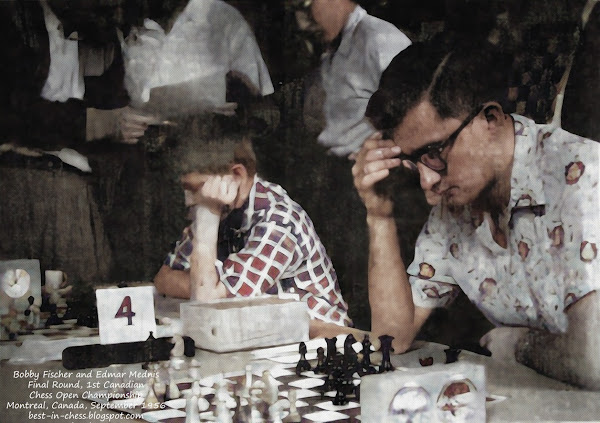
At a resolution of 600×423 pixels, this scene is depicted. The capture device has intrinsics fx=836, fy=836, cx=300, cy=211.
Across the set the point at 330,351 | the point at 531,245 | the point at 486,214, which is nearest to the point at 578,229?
the point at 531,245

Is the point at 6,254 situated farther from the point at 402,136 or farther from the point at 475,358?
the point at 475,358

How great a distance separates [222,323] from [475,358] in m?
1.41

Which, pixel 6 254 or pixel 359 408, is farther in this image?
pixel 6 254

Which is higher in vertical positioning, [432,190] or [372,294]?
[432,190]

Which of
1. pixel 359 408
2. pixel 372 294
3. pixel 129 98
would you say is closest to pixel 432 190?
pixel 372 294

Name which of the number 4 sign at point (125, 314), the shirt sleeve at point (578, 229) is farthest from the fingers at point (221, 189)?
the shirt sleeve at point (578, 229)

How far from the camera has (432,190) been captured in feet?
15.2

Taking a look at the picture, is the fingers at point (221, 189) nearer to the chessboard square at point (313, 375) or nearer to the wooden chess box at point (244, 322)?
the wooden chess box at point (244, 322)

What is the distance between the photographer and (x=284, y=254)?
465 centimetres

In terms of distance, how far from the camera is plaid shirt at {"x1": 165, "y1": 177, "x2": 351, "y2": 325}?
463 cm

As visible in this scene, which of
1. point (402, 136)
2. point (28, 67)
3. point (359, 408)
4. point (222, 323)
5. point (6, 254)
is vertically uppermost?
point (28, 67)

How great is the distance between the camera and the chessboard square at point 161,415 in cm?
400

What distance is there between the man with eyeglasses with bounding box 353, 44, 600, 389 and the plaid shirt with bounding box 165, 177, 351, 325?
0.86ft

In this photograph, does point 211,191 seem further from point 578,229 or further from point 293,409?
point 578,229
